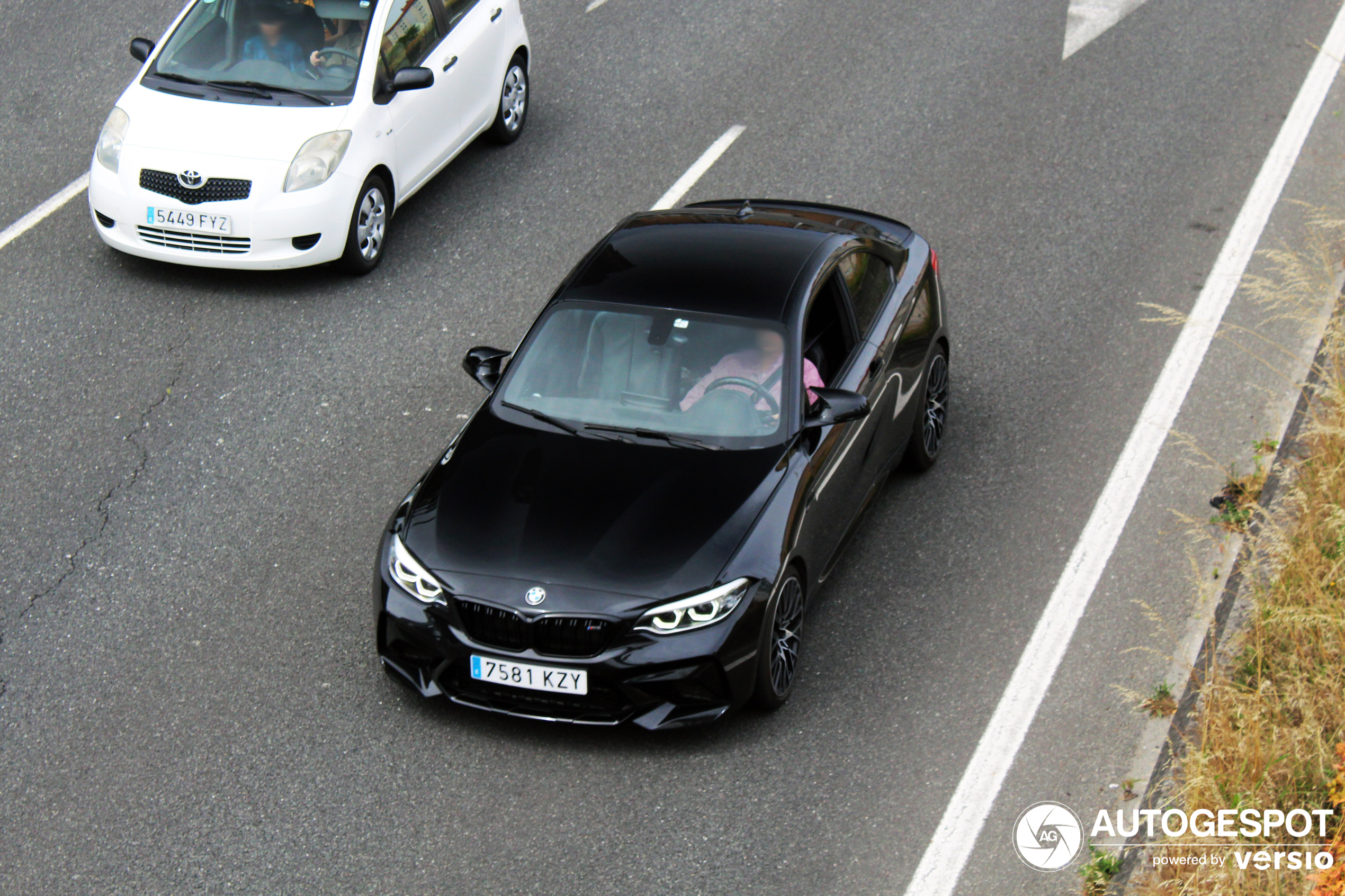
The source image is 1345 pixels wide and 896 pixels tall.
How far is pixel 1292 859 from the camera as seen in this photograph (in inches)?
210

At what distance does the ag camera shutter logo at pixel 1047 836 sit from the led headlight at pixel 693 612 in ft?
4.81

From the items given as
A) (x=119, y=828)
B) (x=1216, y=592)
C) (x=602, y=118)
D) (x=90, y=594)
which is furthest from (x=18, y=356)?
(x=1216, y=592)

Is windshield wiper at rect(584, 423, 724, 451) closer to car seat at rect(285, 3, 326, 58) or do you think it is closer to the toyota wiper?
the toyota wiper

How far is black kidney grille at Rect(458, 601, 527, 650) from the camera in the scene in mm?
6047

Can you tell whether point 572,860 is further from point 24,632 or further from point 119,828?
point 24,632

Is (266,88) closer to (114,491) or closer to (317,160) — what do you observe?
(317,160)

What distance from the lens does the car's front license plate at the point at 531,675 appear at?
6039mm

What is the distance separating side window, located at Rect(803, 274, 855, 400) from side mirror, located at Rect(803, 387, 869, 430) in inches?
12.1

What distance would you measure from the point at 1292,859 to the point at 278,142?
295 inches

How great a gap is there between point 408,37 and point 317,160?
1420 mm

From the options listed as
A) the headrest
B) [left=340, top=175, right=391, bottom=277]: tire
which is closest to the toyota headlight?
[left=340, top=175, right=391, bottom=277]: tire

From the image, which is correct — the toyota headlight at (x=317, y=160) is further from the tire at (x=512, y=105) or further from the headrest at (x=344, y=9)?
the tire at (x=512, y=105)

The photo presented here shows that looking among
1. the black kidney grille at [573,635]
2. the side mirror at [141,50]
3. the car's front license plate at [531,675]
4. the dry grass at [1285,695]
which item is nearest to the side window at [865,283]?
the dry grass at [1285,695]

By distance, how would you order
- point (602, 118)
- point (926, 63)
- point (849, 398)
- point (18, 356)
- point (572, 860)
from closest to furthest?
A: point (572, 860)
point (849, 398)
point (18, 356)
point (602, 118)
point (926, 63)
